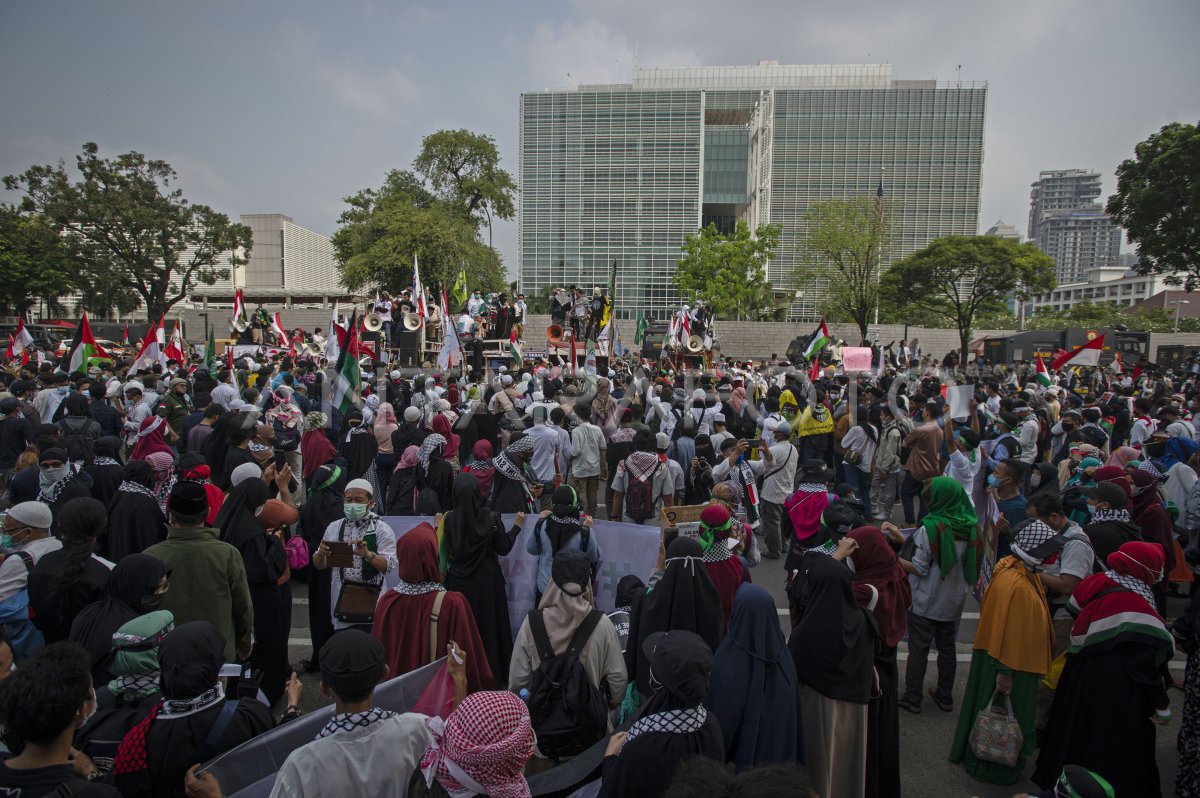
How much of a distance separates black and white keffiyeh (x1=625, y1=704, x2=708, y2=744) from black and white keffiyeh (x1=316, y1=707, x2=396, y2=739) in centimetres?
102

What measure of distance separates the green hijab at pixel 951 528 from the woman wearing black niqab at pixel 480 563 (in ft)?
10.3

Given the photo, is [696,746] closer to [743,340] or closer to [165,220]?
[743,340]

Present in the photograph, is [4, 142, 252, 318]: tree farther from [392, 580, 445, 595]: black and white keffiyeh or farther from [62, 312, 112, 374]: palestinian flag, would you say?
[392, 580, 445, 595]: black and white keffiyeh

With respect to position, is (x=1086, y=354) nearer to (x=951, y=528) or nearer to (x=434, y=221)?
(x=951, y=528)

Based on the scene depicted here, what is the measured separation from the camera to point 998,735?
439cm

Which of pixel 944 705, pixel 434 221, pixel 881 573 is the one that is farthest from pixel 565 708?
pixel 434 221

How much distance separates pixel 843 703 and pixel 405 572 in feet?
8.22

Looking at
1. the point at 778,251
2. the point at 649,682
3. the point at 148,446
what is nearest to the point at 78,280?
the point at 148,446

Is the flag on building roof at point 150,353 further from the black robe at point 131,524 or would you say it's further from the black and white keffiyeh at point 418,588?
the black and white keffiyeh at point 418,588

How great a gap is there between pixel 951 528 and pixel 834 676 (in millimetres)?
2058

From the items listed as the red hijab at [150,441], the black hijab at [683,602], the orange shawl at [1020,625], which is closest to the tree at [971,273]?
the orange shawl at [1020,625]

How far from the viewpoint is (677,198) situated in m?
69.7

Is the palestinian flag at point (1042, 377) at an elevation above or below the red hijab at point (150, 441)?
above

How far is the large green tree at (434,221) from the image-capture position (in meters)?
37.7
